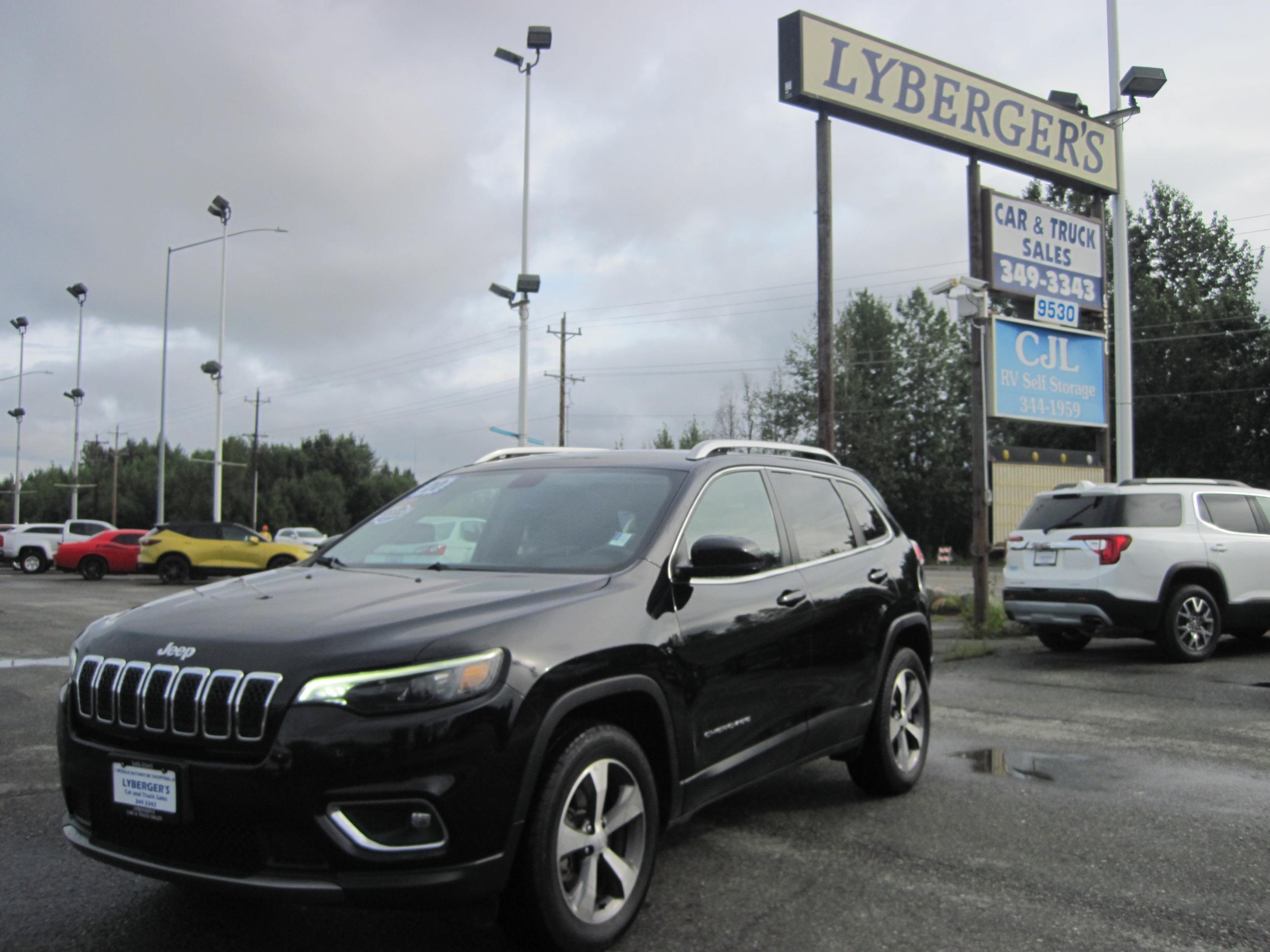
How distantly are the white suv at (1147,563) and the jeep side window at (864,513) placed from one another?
5.38 meters

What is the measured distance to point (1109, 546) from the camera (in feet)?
34.2

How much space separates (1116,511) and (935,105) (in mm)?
7812

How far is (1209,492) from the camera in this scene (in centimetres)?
1101

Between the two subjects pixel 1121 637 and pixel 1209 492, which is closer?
pixel 1209 492

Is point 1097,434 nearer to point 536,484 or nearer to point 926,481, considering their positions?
point 536,484

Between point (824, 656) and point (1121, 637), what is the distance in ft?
32.4

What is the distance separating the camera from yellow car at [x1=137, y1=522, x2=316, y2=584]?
27.4m

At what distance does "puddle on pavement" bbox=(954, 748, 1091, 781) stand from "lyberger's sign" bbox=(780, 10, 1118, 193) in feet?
34.8

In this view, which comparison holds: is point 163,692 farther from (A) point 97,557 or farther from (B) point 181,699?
(A) point 97,557

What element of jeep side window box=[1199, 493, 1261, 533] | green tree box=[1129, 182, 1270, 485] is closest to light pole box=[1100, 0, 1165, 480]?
jeep side window box=[1199, 493, 1261, 533]

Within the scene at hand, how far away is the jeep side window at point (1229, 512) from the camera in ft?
35.9

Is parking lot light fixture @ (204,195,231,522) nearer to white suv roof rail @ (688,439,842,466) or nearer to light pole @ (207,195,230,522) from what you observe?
light pole @ (207,195,230,522)

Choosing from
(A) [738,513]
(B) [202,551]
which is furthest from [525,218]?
(A) [738,513]

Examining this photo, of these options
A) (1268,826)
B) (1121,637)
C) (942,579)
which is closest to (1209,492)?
(1121,637)
